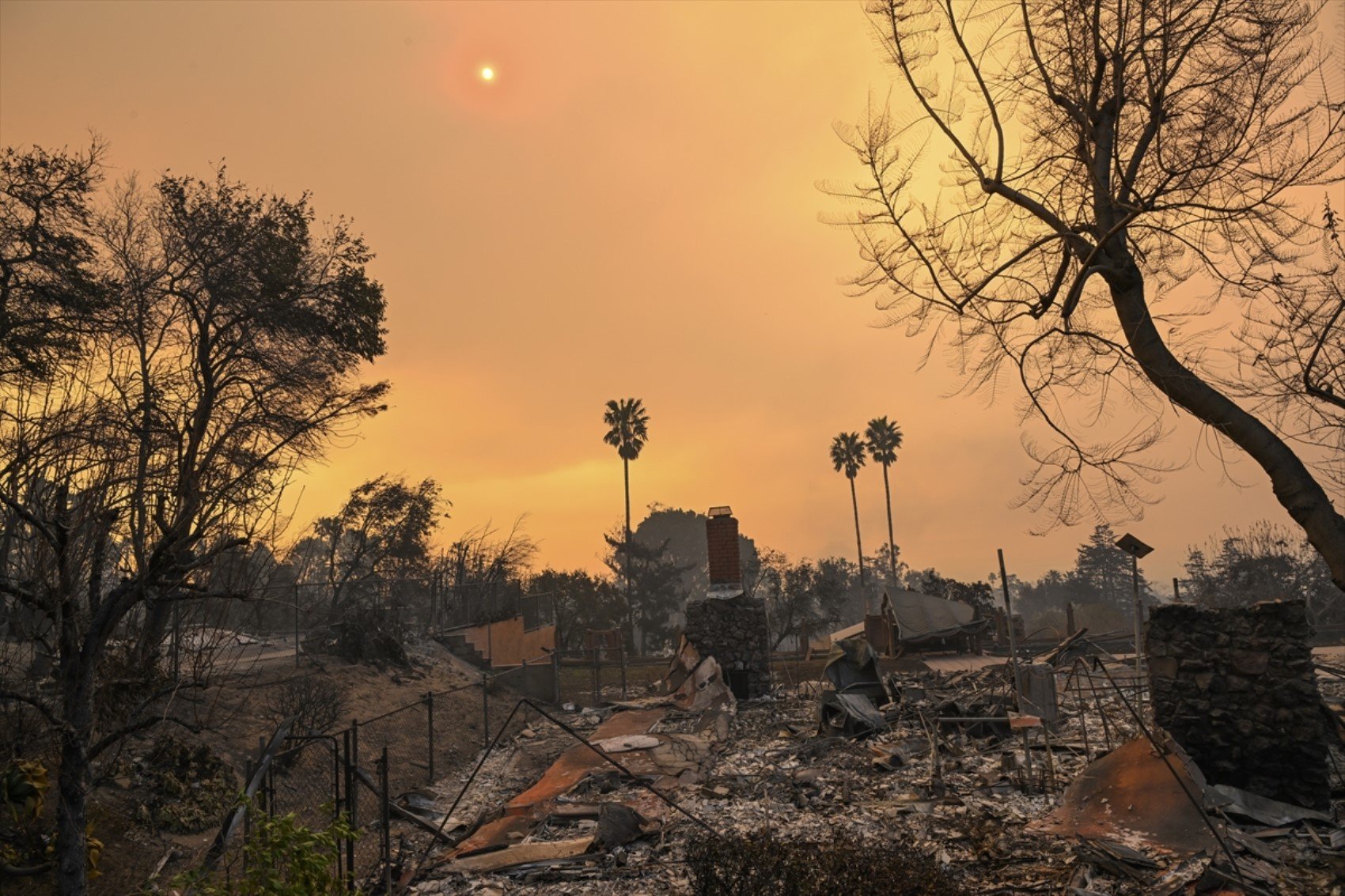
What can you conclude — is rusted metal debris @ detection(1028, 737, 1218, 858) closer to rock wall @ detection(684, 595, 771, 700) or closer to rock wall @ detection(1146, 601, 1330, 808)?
rock wall @ detection(1146, 601, 1330, 808)

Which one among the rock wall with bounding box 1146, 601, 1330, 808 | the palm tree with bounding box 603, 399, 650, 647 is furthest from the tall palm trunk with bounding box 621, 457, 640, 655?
the rock wall with bounding box 1146, 601, 1330, 808

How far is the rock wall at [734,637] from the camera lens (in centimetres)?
2241

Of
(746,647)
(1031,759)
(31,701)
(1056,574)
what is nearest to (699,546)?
(1056,574)

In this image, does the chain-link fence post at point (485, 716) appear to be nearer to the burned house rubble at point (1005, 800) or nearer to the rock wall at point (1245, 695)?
the burned house rubble at point (1005, 800)

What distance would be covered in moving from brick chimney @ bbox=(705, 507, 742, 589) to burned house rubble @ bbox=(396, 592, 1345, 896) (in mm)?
7797

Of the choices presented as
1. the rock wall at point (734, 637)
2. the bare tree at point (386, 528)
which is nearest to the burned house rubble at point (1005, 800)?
the rock wall at point (734, 637)

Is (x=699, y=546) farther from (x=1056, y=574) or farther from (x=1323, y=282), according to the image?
(x=1323, y=282)

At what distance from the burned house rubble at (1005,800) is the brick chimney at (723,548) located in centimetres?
780

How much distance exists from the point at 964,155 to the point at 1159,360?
2598 millimetres

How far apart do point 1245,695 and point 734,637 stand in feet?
45.2

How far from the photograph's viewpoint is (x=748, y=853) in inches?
248

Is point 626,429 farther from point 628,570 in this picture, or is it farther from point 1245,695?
point 1245,695

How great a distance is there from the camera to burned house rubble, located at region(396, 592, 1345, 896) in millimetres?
7746

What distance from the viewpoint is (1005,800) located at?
10.6 meters
